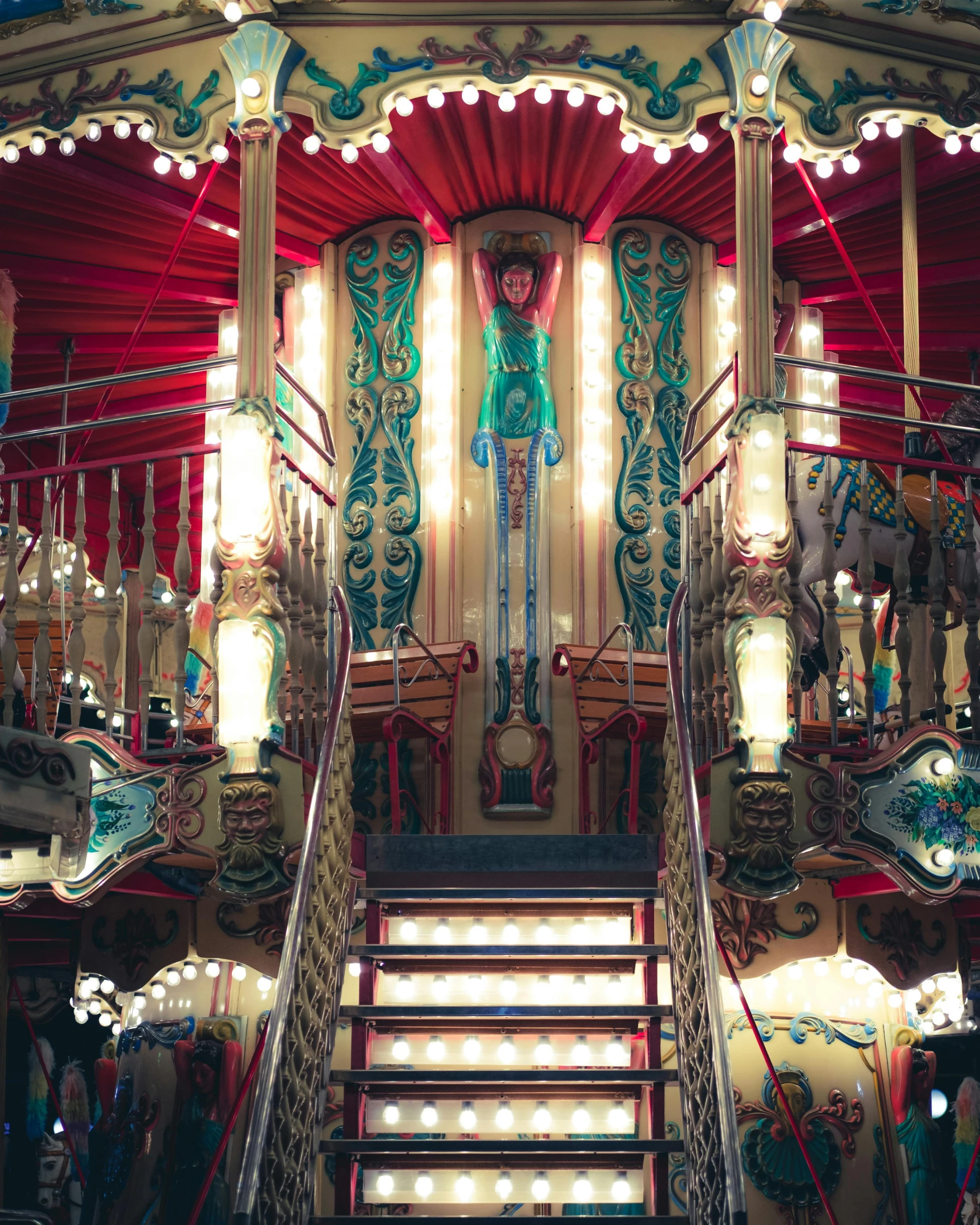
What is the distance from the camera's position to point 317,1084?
18.6ft

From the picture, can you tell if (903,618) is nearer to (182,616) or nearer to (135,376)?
(182,616)

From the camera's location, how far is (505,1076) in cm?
568

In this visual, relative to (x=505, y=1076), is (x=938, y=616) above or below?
above

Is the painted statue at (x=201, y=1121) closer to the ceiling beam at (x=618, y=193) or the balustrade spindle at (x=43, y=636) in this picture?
the balustrade spindle at (x=43, y=636)

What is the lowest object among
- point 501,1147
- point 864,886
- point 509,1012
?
point 501,1147

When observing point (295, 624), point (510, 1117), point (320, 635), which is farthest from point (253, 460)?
point (510, 1117)

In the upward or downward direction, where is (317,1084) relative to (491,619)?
downward

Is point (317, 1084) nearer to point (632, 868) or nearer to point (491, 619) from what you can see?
point (632, 868)

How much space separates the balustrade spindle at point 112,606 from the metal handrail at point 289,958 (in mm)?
815

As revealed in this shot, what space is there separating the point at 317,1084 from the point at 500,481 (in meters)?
3.93

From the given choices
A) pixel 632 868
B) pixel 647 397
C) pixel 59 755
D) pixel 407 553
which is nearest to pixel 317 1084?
pixel 632 868

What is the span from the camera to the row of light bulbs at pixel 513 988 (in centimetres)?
614

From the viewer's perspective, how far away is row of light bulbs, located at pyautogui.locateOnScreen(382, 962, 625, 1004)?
614 centimetres

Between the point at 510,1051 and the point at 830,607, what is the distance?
2022mm
